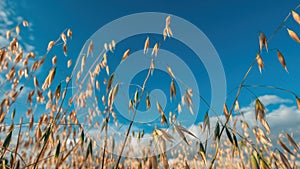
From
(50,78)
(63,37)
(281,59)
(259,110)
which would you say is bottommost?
(259,110)

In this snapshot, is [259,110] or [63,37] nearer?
[259,110]

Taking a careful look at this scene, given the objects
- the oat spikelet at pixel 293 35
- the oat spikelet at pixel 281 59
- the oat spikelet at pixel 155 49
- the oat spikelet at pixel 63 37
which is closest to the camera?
the oat spikelet at pixel 293 35

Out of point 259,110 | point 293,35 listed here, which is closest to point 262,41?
point 293,35

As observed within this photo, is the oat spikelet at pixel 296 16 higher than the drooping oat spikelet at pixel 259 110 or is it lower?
higher

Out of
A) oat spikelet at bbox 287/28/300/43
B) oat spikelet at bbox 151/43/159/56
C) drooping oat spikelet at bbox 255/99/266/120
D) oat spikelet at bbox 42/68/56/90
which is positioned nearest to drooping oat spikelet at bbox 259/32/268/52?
oat spikelet at bbox 287/28/300/43

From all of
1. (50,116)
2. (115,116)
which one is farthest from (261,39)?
(50,116)

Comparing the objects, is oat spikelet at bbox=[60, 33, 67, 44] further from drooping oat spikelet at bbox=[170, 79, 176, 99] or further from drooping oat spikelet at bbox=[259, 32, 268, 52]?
drooping oat spikelet at bbox=[259, 32, 268, 52]

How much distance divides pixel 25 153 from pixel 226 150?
2.63 meters

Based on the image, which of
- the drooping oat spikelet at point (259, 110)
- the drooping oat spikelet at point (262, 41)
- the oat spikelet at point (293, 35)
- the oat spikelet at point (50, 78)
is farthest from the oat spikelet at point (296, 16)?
the oat spikelet at point (50, 78)

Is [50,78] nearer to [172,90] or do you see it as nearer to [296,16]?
[172,90]

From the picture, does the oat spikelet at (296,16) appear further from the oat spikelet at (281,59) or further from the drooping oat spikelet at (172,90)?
the drooping oat spikelet at (172,90)

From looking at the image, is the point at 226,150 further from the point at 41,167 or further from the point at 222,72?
the point at 41,167

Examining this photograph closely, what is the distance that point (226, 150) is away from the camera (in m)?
3.49

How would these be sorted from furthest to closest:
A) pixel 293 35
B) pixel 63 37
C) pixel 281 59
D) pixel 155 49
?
pixel 63 37 < pixel 155 49 < pixel 281 59 < pixel 293 35
